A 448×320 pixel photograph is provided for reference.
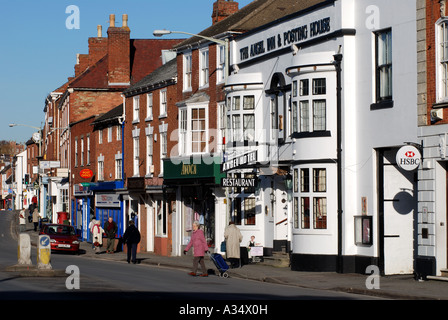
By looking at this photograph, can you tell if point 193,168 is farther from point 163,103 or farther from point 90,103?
point 90,103

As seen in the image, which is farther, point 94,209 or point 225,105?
point 94,209

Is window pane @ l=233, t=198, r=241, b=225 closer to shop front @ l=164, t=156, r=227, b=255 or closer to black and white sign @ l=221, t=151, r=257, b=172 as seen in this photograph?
shop front @ l=164, t=156, r=227, b=255

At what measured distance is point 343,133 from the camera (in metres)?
27.6

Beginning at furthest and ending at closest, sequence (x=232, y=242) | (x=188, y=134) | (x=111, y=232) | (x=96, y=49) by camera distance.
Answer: (x=96, y=49) < (x=111, y=232) < (x=188, y=134) < (x=232, y=242)

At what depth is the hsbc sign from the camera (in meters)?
23.9

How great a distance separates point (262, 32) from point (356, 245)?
9986 millimetres

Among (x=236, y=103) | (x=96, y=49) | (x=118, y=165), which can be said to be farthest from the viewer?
(x=96, y=49)

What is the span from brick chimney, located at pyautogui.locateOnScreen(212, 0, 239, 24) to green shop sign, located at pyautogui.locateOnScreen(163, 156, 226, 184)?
8.91 m

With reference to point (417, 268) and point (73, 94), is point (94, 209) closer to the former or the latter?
point (73, 94)

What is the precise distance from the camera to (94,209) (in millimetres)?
55469

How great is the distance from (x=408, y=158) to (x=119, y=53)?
37.7 meters

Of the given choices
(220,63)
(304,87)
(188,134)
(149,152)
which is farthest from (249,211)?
(149,152)

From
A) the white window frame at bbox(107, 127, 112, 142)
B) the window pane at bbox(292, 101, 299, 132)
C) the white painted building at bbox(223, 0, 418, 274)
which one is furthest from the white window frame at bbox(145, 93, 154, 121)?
the window pane at bbox(292, 101, 299, 132)

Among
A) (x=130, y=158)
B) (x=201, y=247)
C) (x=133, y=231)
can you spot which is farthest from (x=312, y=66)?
(x=130, y=158)
